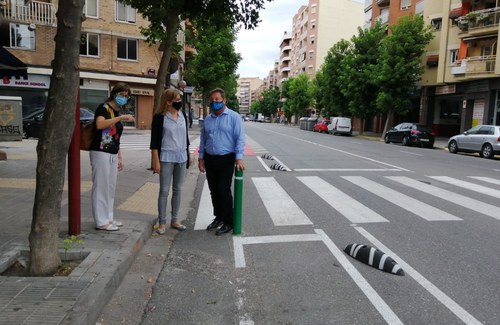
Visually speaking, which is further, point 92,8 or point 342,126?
point 342,126

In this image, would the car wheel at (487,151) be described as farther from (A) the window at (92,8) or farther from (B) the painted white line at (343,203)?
(A) the window at (92,8)

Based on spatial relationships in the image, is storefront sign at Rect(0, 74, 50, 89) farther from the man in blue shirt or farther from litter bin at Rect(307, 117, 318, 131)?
litter bin at Rect(307, 117, 318, 131)

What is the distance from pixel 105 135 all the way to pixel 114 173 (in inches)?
20.0

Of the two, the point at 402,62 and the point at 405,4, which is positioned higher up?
the point at 405,4

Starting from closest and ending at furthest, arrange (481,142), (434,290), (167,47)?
(434,290) < (167,47) < (481,142)

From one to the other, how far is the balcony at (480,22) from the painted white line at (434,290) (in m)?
29.3

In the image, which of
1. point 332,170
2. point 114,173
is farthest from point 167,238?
point 332,170

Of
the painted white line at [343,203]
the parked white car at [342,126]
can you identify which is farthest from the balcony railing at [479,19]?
the painted white line at [343,203]

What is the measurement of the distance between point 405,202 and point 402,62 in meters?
28.1

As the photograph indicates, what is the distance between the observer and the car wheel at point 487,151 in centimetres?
2070

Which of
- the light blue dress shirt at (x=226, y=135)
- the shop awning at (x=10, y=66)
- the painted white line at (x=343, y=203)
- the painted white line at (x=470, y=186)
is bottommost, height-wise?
the painted white line at (x=343, y=203)

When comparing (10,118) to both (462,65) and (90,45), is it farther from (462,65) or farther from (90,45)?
(462,65)

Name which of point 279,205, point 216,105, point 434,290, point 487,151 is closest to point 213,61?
point 487,151

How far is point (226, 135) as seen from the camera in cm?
598
